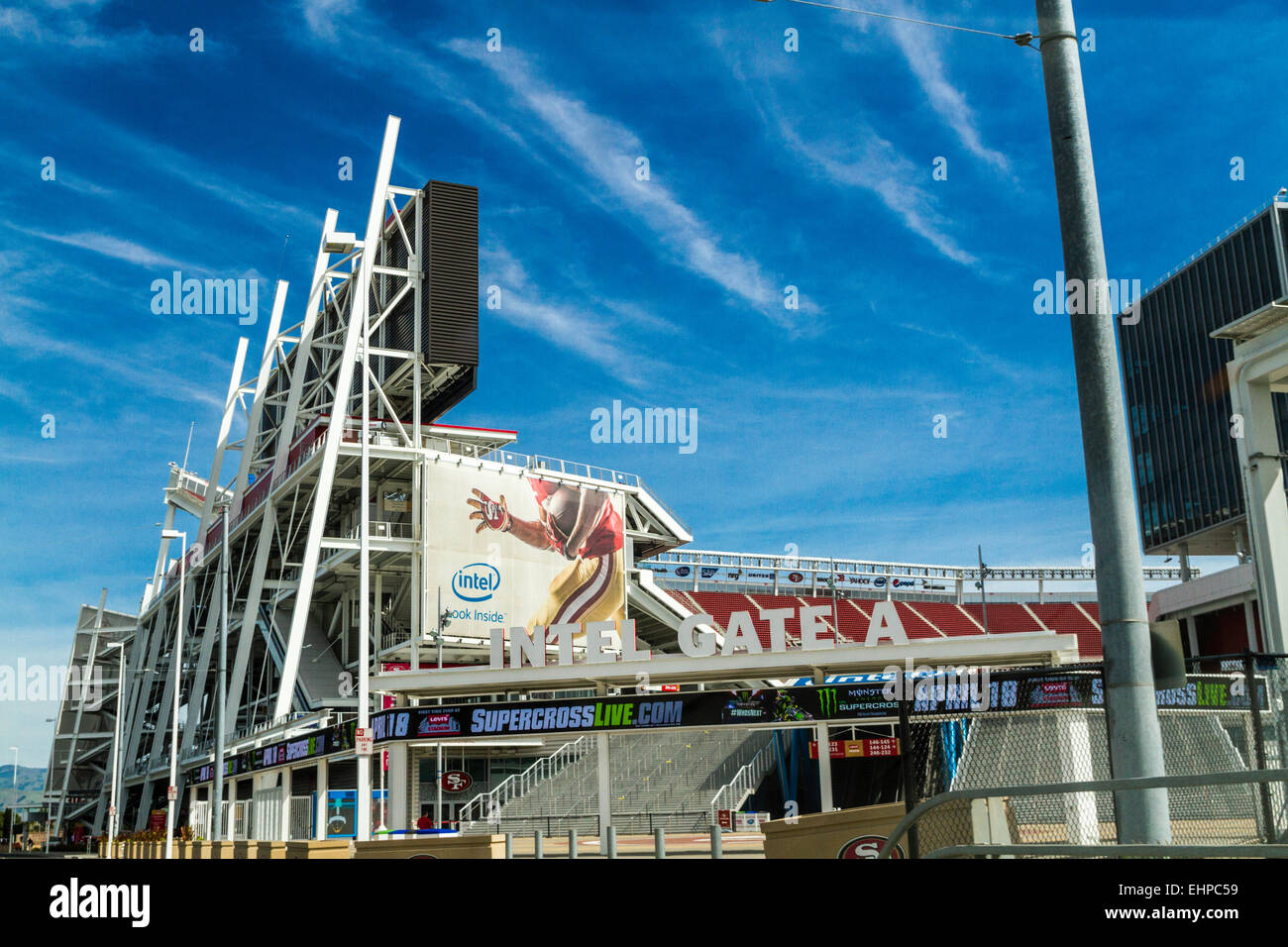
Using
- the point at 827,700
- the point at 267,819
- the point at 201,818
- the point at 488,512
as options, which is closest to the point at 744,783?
the point at 827,700

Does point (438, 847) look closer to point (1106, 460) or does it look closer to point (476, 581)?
point (1106, 460)

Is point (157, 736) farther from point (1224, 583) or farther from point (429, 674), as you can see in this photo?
point (1224, 583)

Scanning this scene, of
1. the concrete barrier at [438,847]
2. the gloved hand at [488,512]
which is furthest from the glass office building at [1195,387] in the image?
the concrete barrier at [438,847]

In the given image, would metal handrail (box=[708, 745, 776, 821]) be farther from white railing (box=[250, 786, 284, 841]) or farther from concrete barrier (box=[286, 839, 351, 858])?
concrete barrier (box=[286, 839, 351, 858])

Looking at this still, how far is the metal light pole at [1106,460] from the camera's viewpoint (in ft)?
23.7

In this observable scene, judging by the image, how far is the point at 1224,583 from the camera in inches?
2953

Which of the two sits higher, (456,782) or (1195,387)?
(1195,387)

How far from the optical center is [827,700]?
36750 mm

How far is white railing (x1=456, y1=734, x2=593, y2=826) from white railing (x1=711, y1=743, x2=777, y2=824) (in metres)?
7.75

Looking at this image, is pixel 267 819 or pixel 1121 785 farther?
pixel 267 819

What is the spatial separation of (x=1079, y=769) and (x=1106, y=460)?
6261 millimetres

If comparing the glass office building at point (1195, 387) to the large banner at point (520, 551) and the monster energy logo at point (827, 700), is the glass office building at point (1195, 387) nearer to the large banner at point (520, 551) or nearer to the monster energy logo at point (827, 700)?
the large banner at point (520, 551)

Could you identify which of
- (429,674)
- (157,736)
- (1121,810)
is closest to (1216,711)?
(1121,810)
